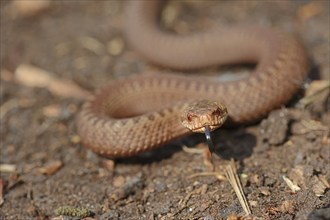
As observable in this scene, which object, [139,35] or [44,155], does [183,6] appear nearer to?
[139,35]

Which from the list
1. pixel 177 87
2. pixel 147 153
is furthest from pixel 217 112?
pixel 177 87

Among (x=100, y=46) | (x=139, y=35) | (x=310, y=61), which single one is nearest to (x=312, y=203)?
(x=310, y=61)

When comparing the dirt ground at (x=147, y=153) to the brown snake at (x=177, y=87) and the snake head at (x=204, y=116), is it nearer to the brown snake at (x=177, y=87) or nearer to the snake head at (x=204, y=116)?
the brown snake at (x=177, y=87)

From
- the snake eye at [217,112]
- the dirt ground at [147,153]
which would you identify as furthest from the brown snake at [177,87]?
the snake eye at [217,112]

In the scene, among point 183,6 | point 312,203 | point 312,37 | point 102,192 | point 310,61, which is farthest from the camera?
point 183,6

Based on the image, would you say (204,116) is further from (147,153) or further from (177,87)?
(177,87)
